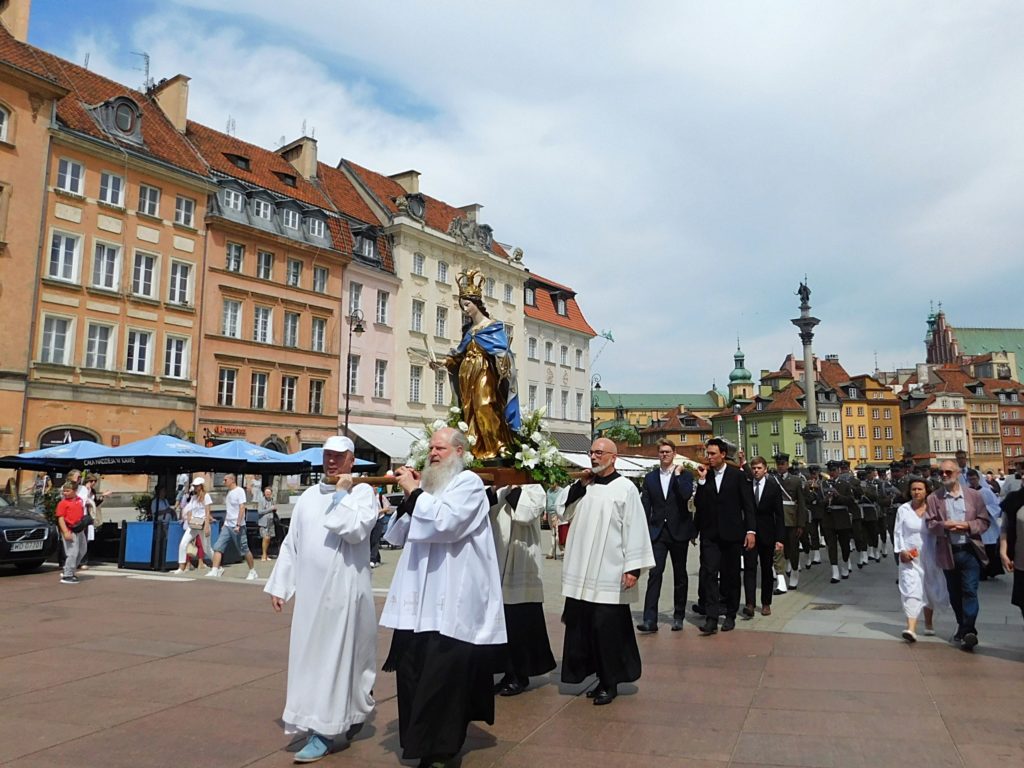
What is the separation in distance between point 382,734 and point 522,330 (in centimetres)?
4359

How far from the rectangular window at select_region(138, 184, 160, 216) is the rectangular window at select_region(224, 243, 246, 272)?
334cm

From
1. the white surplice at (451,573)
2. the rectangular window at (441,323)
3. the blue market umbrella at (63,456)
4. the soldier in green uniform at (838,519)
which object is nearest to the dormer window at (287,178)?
the rectangular window at (441,323)

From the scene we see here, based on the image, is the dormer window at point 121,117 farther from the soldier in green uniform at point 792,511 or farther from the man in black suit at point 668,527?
the man in black suit at point 668,527

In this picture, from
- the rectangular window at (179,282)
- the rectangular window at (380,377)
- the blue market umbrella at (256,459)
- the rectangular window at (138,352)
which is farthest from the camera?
the rectangular window at (380,377)

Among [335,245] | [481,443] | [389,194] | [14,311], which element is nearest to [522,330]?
[389,194]

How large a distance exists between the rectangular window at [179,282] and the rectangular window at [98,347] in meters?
2.91

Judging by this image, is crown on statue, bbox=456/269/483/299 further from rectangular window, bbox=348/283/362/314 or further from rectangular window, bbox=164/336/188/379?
rectangular window, bbox=348/283/362/314

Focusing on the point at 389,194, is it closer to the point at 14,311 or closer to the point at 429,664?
the point at 14,311

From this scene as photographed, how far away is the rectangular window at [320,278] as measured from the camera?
36.5 meters

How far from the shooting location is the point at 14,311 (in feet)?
85.3

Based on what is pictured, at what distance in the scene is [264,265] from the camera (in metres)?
34.5

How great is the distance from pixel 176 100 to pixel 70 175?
889 centimetres

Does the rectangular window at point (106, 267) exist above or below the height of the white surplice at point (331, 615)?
above

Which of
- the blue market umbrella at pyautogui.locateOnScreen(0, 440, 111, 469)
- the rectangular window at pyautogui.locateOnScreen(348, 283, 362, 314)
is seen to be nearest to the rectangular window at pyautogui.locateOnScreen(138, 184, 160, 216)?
the rectangular window at pyautogui.locateOnScreen(348, 283, 362, 314)
